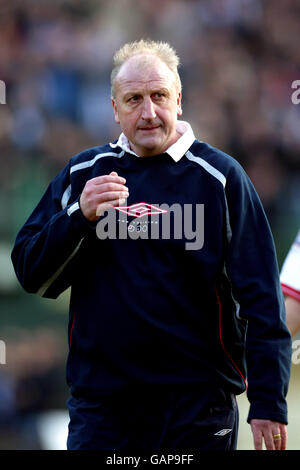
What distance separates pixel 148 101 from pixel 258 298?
0.76 m

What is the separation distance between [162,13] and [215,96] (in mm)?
1043

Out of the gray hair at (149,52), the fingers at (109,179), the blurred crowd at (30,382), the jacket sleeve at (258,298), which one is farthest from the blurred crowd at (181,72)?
the fingers at (109,179)

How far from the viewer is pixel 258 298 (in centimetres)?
274

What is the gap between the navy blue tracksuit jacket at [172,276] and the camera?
2.78 m

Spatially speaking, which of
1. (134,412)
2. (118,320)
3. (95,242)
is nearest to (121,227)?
(95,242)

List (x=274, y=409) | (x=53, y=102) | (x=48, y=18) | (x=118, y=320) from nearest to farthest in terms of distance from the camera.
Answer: (x=274, y=409), (x=118, y=320), (x=53, y=102), (x=48, y=18)

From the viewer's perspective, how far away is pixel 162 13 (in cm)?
799

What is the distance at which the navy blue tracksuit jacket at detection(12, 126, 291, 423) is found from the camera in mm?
2781

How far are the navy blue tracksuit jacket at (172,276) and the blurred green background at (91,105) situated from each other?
125 inches

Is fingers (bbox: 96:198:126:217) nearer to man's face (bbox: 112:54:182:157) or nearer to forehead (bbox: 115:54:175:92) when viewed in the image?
man's face (bbox: 112:54:182:157)

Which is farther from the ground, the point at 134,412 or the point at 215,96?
the point at 215,96

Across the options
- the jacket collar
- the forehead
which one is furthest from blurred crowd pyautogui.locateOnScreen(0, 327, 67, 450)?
the forehead

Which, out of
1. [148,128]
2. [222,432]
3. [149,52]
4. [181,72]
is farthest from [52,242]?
[181,72]

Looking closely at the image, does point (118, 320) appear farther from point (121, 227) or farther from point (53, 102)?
point (53, 102)
